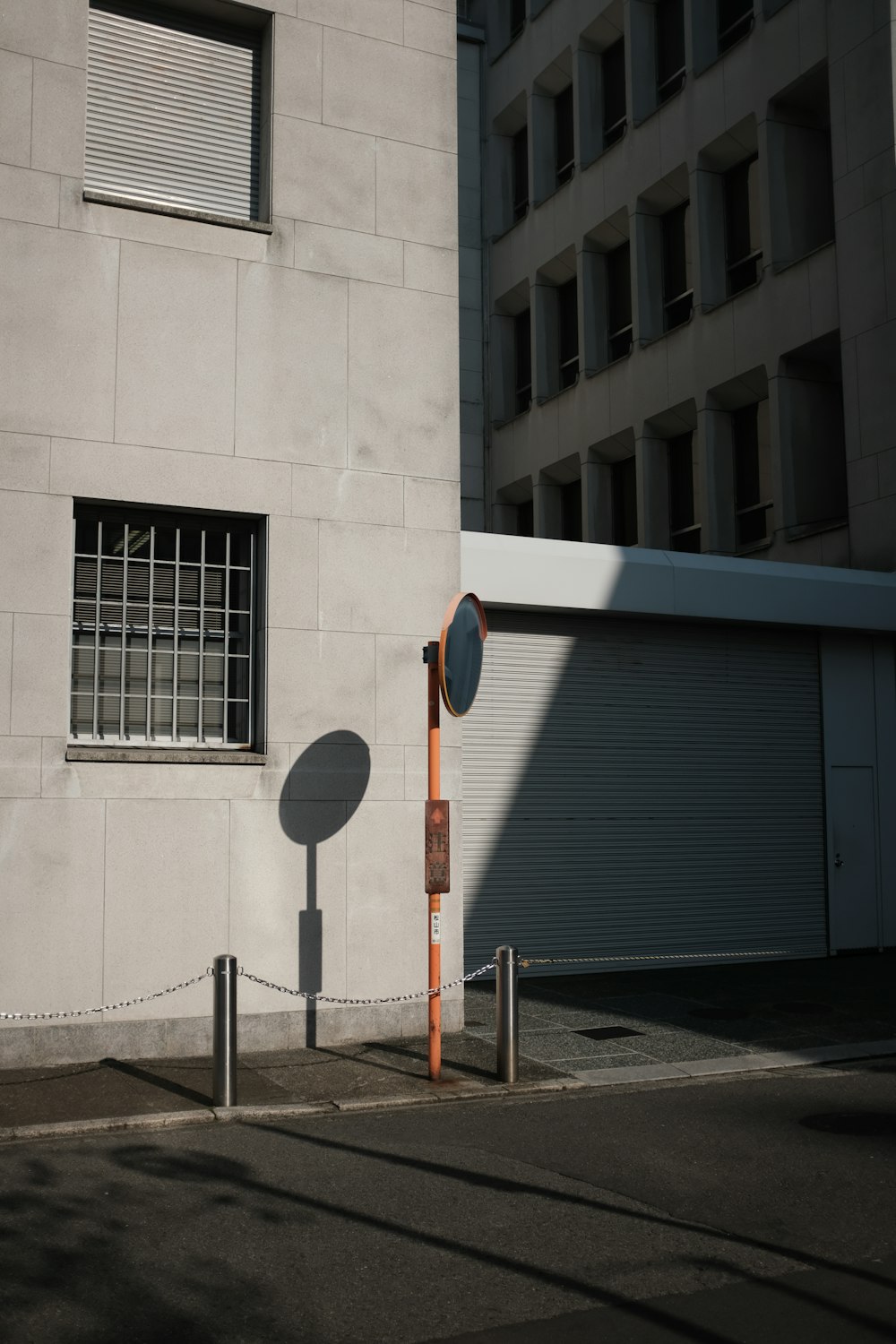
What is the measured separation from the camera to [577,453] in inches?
998

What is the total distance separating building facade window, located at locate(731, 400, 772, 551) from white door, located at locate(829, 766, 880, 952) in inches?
190

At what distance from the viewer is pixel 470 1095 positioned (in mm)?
9102

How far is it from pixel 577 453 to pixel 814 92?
7471 millimetres

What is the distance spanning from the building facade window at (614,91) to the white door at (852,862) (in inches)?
526

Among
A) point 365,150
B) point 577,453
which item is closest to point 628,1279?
point 365,150

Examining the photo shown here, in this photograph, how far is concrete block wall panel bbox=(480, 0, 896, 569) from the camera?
18562 millimetres

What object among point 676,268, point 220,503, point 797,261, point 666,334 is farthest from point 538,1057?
point 676,268

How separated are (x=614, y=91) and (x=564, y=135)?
66.6 inches

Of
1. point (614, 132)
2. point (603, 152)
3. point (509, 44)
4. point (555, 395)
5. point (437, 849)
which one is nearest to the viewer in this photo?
point (437, 849)

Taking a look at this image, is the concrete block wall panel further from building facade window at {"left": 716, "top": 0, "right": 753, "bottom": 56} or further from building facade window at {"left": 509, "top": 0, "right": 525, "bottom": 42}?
building facade window at {"left": 509, "top": 0, "right": 525, "bottom": 42}

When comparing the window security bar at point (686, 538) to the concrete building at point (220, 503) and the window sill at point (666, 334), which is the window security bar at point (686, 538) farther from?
the concrete building at point (220, 503)

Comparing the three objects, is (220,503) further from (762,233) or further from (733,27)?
(733,27)

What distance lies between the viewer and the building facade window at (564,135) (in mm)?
26203

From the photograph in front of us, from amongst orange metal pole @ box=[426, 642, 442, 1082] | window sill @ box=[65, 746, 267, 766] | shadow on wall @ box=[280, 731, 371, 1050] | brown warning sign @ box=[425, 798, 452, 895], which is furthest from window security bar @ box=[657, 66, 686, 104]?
brown warning sign @ box=[425, 798, 452, 895]
